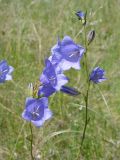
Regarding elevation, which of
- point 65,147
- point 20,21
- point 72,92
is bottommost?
point 65,147

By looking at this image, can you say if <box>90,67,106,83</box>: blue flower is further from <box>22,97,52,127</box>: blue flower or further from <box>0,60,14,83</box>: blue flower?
<box>0,60,14,83</box>: blue flower

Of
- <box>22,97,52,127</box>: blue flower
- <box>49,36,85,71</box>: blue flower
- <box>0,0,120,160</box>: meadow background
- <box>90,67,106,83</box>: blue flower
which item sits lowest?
<box>0,0,120,160</box>: meadow background

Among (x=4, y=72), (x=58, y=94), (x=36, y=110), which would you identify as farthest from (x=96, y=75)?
(x=58, y=94)

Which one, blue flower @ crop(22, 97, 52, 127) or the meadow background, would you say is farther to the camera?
the meadow background

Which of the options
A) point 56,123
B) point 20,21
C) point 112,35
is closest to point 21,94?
point 56,123

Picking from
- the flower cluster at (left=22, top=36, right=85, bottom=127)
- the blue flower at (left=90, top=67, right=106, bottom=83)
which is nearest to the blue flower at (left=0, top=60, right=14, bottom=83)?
the flower cluster at (left=22, top=36, right=85, bottom=127)

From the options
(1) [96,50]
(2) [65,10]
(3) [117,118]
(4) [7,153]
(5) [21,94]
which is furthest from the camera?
(2) [65,10]

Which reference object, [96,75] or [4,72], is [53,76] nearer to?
[96,75]

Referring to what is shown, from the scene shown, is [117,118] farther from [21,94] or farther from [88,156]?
[21,94]

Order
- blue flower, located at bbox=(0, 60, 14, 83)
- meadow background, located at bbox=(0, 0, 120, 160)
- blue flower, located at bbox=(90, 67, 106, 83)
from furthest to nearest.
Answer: meadow background, located at bbox=(0, 0, 120, 160) → blue flower, located at bbox=(0, 60, 14, 83) → blue flower, located at bbox=(90, 67, 106, 83)
